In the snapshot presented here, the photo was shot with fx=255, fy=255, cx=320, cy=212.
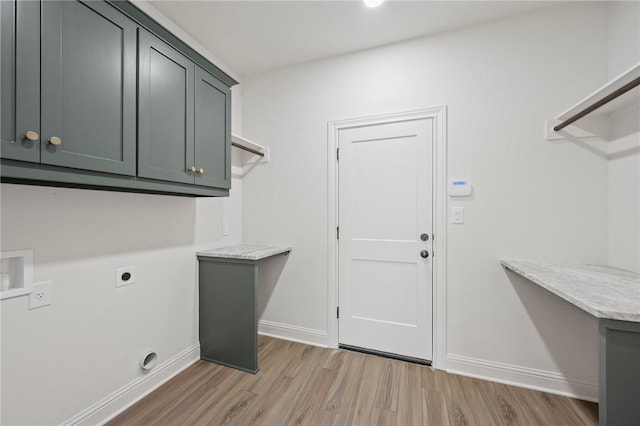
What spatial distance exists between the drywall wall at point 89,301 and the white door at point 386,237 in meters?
1.39

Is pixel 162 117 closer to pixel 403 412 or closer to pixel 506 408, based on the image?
pixel 403 412

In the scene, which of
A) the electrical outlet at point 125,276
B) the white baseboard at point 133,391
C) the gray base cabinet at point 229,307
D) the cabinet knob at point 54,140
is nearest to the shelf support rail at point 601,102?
the gray base cabinet at point 229,307

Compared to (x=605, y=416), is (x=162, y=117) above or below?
above

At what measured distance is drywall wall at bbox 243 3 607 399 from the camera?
1765 mm

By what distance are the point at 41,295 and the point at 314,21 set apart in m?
2.41

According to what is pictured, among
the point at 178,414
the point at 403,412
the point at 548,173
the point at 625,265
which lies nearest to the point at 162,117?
the point at 178,414

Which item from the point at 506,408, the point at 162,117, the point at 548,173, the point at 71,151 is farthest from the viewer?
the point at 548,173

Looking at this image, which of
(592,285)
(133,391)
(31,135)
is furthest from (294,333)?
(31,135)

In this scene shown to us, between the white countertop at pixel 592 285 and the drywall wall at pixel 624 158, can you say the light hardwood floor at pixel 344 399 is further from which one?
the drywall wall at pixel 624 158

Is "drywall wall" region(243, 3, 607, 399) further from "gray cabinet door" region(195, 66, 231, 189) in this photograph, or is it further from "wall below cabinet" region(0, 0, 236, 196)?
"wall below cabinet" region(0, 0, 236, 196)

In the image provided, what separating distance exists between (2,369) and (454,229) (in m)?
2.71

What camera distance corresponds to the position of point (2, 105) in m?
0.90

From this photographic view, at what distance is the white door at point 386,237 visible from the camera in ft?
6.95

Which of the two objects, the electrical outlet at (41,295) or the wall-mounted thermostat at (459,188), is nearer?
the electrical outlet at (41,295)
